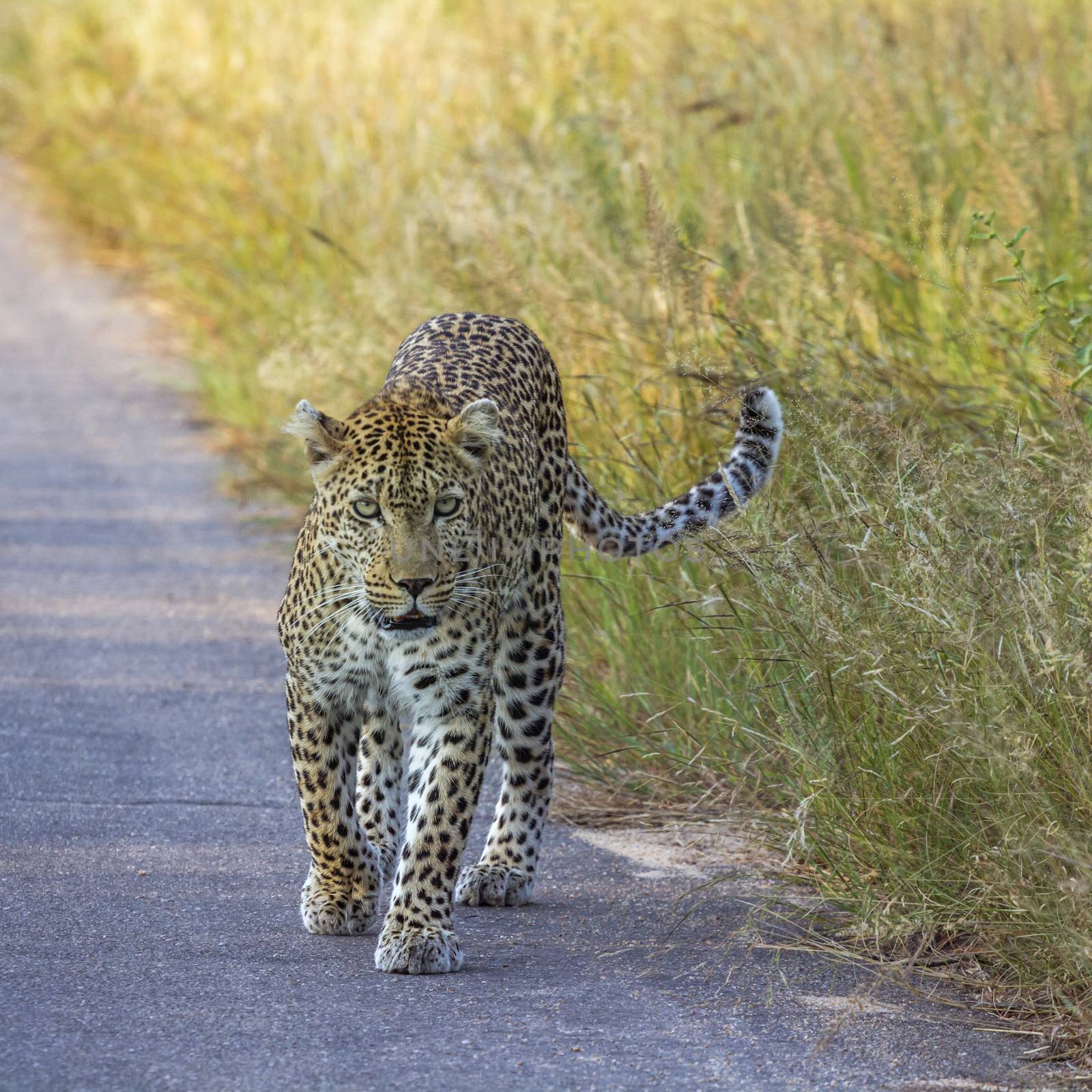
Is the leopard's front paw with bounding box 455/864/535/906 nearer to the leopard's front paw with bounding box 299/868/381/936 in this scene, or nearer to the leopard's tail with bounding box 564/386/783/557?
the leopard's front paw with bounding box 299/868/381/936

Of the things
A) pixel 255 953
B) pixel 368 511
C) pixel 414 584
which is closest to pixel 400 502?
pixel 368 511

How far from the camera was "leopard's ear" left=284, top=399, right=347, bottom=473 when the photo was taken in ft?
16.0

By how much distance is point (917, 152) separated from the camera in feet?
28.4

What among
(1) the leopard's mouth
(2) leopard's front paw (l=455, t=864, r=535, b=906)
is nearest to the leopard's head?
(1) the leopard's mouth

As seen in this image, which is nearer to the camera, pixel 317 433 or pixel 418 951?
pixel 418 951

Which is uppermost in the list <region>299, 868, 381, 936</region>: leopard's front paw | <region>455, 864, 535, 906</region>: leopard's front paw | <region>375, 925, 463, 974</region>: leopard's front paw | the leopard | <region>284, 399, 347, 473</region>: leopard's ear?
<region>284, 399, 347, 473</region>: leopard's ear

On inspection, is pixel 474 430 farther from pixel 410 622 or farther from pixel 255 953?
pixel 255 953

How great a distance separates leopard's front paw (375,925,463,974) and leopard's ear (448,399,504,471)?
3.82 feet

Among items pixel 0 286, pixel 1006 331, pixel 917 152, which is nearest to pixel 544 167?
pixel 917 152

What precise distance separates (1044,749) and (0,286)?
12930 mm

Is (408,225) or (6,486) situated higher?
(408,225)

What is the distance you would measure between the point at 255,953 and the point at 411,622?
0.89m

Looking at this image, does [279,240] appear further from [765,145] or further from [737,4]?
[765,145]

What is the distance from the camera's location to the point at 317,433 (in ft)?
16.1
